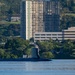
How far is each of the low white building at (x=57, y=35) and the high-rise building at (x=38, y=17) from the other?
6.38ft

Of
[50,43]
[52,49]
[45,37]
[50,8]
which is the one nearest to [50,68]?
[52,49]

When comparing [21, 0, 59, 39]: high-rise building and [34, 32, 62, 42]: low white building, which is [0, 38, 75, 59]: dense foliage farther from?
[21, 0, 59, 39]: high-rise building

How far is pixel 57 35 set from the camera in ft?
484

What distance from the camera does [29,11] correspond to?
156 metres

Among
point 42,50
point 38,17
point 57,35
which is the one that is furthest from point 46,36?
point 42,50

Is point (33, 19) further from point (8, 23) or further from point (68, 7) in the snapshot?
point (68, 7)

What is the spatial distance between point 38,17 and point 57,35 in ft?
51.4

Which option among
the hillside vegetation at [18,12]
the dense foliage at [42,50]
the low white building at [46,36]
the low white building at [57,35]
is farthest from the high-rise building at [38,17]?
the dense foliage at [42,50]

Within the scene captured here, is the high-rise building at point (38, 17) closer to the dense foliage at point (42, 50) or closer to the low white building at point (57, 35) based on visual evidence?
the low white building at point (57, 35)

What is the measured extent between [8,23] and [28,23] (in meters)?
10.7

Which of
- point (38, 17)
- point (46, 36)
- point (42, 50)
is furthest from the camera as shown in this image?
point (38, 17)

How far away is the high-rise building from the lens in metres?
154

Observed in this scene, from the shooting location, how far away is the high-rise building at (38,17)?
153500 millimetres

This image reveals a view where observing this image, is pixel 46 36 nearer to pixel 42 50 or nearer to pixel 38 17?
pixel 38 17
